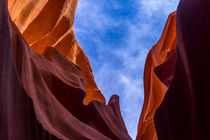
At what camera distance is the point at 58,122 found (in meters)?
3.69

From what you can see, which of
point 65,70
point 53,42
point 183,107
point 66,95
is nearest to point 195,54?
point 183,107

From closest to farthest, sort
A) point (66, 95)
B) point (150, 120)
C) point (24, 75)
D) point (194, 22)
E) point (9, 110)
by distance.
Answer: point (9, 110) < point (194, 22) < point (24, 75) < point (66, 95) < point (150, 120)

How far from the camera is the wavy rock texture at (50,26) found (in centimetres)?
672

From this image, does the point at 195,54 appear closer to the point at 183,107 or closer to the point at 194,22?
the point at 194,22

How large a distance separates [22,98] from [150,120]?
4.45 meters

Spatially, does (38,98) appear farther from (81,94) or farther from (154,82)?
(154,82)

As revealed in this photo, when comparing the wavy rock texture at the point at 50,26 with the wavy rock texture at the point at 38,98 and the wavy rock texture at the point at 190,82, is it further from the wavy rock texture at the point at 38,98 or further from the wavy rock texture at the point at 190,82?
the wavy rock texture at the point at 190,82

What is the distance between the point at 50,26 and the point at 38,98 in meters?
4.60

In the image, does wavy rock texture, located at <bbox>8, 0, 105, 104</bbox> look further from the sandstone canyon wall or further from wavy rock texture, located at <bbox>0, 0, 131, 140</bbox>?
the sandstone canyon wall

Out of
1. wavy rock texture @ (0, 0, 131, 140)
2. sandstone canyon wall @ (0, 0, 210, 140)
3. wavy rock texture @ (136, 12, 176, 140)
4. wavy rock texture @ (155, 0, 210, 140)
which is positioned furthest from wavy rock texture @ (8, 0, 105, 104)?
wavy rock texture @ (155, 0, 210, 140)

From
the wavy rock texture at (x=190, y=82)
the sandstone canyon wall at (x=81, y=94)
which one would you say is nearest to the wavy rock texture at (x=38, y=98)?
the sandstone canyon wall at (x=81, y=94)

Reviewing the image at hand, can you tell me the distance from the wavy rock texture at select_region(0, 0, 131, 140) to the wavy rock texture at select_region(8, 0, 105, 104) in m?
0.06

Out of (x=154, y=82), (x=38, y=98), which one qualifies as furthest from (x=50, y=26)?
(x=38, y=98)

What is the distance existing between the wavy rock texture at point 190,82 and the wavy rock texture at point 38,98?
4.90 feet
